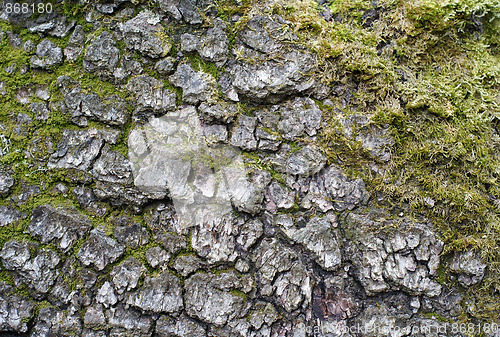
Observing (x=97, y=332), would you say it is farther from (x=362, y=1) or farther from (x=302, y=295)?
(x=362, y=1)

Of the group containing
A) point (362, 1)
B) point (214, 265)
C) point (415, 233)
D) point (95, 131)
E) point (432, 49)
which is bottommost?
point (214, 265)

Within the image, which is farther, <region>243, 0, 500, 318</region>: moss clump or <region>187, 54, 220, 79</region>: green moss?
<region>187, 54, 220, 79</region>: green moss

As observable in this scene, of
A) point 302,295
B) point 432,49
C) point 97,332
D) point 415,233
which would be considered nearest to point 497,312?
point 415,233

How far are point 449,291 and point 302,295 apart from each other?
0.88 meters

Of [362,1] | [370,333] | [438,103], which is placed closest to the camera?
[370,333]

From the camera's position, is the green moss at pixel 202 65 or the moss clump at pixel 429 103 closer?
the moss clump at pixel 429 103

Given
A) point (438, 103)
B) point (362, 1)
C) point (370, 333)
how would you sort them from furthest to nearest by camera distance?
1. point (362, 1)
2. point (438, 103)
3. point (370, 333)

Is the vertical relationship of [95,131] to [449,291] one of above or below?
above

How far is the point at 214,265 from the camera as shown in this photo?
2.01m

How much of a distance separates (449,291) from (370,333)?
54 centimetres

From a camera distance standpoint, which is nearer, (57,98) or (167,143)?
(167,143)

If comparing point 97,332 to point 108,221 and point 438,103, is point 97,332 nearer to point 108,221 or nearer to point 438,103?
point 108,221

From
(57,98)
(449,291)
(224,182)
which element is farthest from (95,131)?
(449,291)

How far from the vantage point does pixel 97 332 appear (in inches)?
79.3
